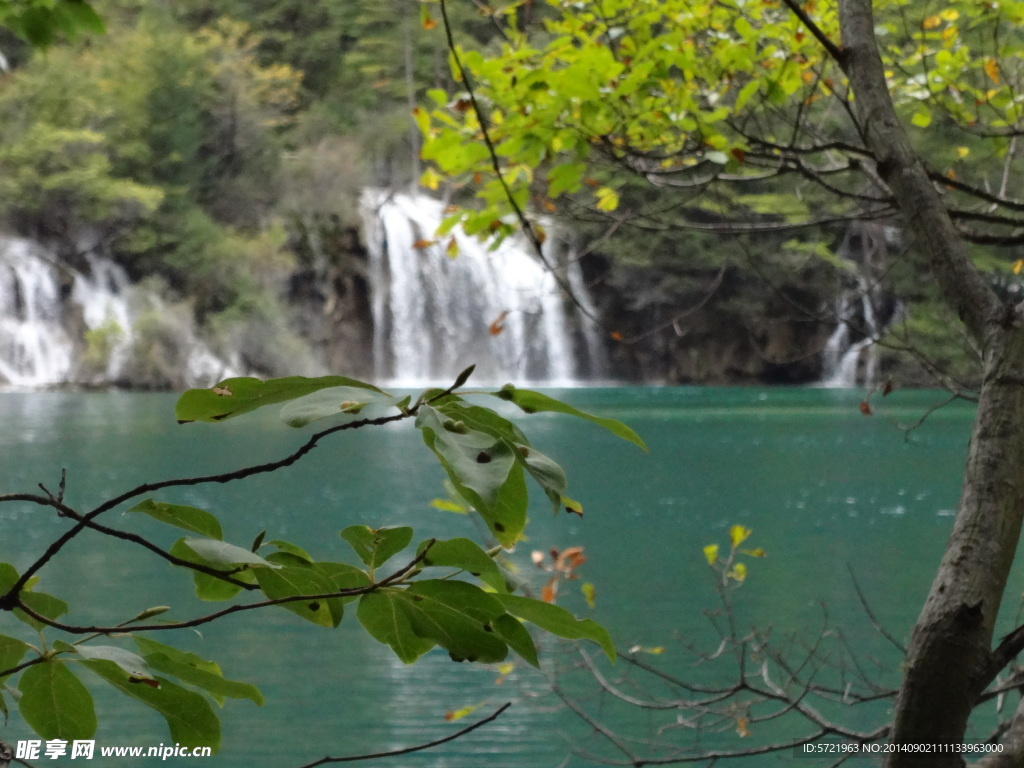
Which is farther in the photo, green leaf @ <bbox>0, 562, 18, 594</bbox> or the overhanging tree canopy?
the overhanging tree canopy

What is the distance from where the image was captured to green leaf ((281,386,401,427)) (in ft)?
1.80

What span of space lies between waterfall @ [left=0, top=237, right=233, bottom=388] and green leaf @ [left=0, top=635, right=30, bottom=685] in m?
24.3

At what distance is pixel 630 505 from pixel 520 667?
5.81m

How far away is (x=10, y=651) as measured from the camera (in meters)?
0.70

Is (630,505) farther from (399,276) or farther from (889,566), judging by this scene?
(399,276)

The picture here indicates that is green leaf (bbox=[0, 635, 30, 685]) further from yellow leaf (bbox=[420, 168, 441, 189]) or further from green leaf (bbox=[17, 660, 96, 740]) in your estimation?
yellow leaf (bbox=[420, 168, 441, 189])

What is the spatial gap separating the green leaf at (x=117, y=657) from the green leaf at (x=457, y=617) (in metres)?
0.17

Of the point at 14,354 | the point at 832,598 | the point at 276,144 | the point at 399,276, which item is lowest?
the point at 832,598

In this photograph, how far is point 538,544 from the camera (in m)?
9.16

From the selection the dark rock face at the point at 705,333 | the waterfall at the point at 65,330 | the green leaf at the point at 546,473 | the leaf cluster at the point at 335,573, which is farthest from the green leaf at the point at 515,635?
the dark rock face at the point at 705,333

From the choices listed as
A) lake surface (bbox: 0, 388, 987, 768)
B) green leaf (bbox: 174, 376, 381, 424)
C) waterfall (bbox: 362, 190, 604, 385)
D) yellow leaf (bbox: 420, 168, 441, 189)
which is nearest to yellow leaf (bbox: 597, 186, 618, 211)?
yellow leaf (bbox: 420, 168, 441, 189)

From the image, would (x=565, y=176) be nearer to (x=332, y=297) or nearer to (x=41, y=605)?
(x=41, y=605)

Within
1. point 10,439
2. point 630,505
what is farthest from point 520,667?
point 10,439

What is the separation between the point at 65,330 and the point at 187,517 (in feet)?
86.9
